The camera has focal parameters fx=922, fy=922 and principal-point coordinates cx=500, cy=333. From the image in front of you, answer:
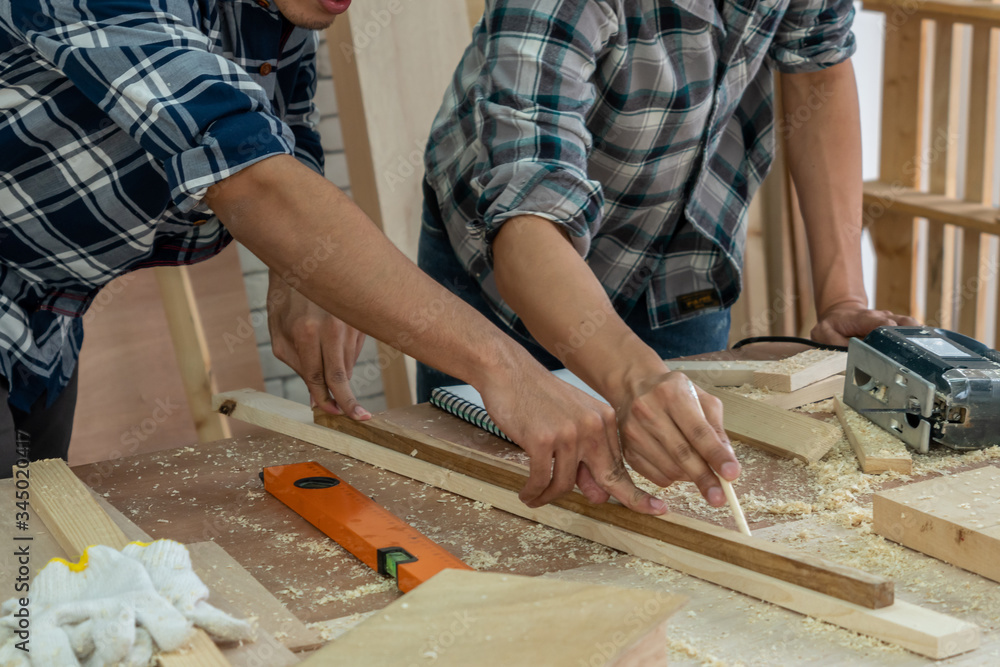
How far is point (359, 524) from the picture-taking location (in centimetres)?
114

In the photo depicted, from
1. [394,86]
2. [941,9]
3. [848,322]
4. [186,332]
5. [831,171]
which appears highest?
[941,9]

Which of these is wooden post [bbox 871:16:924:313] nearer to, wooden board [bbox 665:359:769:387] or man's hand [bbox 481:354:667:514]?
wooden board [bbox 665:359:769:387]

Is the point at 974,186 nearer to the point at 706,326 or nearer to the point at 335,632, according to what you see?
the point at 706,326

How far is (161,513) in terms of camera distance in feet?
4.14

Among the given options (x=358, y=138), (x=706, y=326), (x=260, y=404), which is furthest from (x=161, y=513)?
(x=358, y=138)

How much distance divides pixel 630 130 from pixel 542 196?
1.05 ft

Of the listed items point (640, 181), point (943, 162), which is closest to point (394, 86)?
point (640, 181)

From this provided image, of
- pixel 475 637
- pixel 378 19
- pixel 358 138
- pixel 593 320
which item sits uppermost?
pixel 378 19

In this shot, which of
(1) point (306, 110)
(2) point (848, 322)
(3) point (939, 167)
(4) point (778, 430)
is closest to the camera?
(4) point (778, 430)

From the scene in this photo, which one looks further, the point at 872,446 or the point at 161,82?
the point at 872,446

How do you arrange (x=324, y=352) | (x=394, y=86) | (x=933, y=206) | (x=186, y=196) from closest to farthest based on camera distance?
(x=186, y=196) → (x=324, y=352) → (x=394, y=86) → (x=933, y=206)

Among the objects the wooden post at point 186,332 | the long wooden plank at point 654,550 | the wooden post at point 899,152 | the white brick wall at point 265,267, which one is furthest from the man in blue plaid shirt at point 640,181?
the wooden post at point 899,152

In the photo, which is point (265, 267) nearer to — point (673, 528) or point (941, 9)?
point (673, 528)

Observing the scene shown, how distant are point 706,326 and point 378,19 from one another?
119 centimetres
